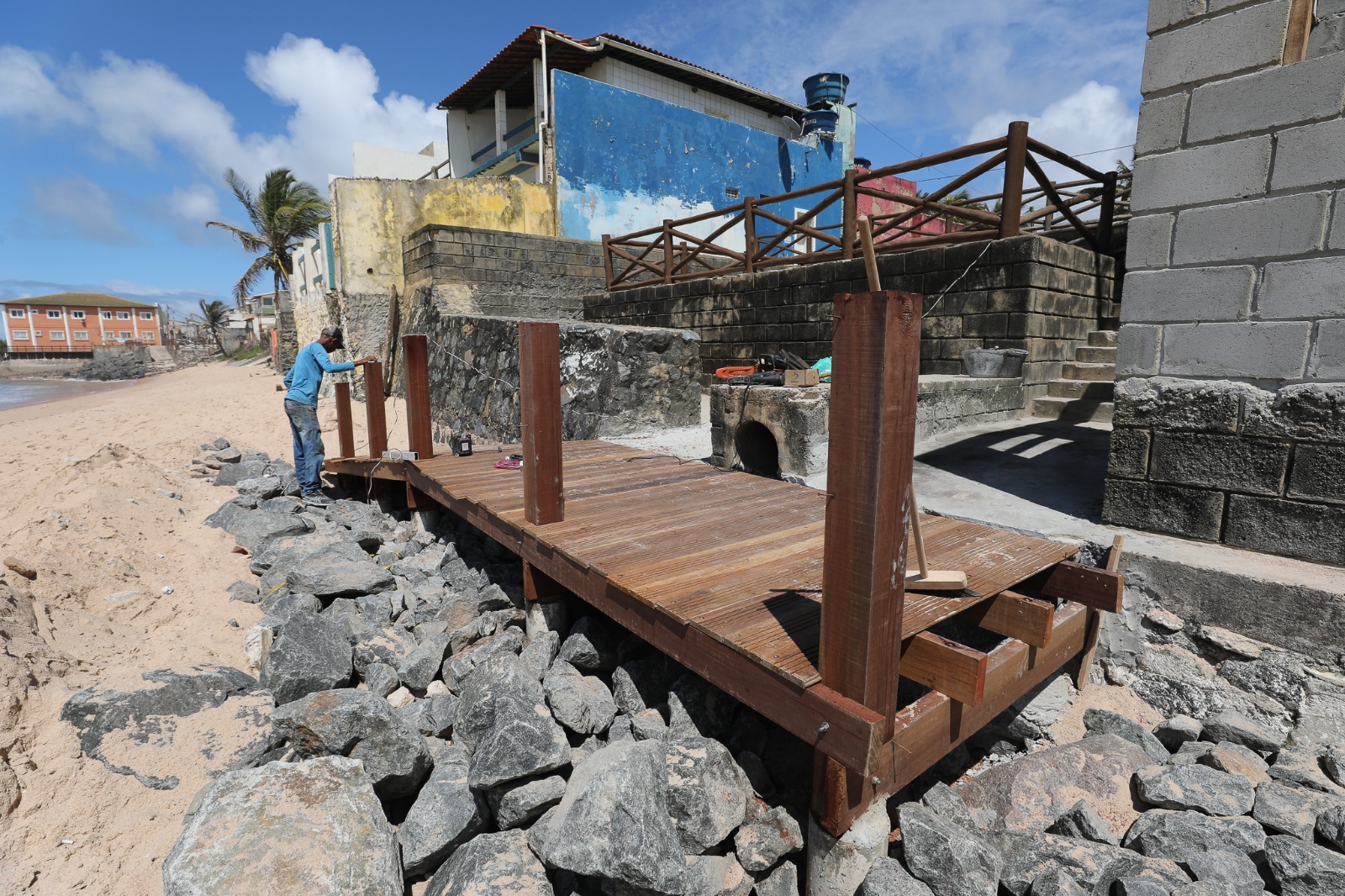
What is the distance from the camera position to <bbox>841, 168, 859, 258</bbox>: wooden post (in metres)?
7.37

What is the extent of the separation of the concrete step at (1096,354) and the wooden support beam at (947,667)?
5220mm

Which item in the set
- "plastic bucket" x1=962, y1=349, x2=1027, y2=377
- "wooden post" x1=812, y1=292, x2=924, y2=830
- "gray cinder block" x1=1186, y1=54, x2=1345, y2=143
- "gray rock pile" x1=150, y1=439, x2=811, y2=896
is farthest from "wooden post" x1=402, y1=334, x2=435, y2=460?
"gray cinder block" x1=1186, y1=54, x2=1345, y2=143

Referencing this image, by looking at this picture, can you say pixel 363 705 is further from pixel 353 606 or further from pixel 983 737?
pixel 983 737

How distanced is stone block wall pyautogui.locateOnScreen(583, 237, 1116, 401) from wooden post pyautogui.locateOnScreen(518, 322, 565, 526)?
165 inches

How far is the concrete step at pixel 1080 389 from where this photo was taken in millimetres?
5752

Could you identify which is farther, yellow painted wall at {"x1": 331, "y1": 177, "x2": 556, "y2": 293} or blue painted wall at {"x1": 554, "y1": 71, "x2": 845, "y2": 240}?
blue painted wall at {"x1": 554, "y1": 71, "x2": 845, "y2": 240}

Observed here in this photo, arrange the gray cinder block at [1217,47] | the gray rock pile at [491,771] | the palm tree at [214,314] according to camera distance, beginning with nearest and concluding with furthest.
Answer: the gray rock pile at [491,771], the gray cinder block at [1217,47], the palm tree at [214,314]

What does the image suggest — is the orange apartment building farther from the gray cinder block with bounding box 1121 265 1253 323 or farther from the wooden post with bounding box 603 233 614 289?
the gray cinder block with bounding box 1121 265 1253 323

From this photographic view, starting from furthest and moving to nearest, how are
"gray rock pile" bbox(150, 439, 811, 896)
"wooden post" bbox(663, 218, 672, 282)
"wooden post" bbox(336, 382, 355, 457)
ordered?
"wooden post" bbox(663, 218, 672, 282) → "wooden post" bbox(336, 382, 355, 457) → "gray rock pile" bbox(150, 439, 811, 896)

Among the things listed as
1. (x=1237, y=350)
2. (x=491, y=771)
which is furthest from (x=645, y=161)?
(x=491, y=771)

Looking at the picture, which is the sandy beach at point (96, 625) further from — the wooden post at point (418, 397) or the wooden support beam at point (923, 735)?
the wooden support beam at point (923, 735)

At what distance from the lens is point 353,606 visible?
3.99 metres

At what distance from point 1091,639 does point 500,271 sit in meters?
9.86

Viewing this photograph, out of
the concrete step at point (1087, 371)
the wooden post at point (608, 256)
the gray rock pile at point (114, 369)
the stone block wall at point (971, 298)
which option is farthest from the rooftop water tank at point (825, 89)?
the gray rock pile at point (114, 369)
